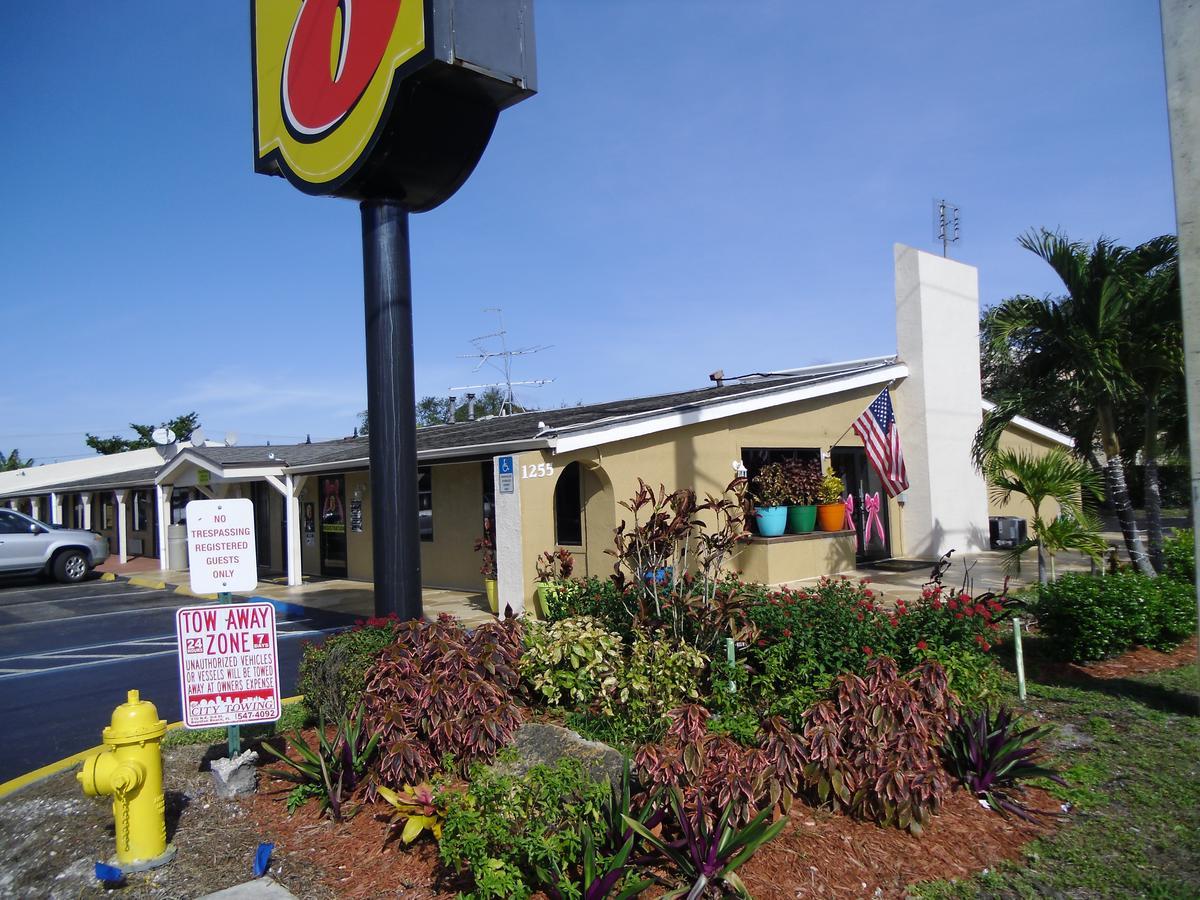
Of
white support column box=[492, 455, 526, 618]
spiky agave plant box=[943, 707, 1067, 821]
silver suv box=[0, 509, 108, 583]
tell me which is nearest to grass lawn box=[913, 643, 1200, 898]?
spiky agave plant box=[943, 707, 1067, 821]

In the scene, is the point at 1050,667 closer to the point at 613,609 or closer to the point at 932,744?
the point at 932,744

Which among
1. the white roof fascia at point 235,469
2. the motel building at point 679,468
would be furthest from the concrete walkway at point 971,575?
the white roof fascia at point 235,469

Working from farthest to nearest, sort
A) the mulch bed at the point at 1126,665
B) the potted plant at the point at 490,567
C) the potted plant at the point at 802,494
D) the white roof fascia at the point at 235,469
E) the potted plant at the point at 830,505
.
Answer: the white roof fascia at the point at 235,469 → the potted plant at the point at 830,505 → the potted plant at the point at 802,494 → the potted plant at the point at 490,567 → the mulch bed at the point at 1126,665

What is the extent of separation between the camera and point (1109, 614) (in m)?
7.25

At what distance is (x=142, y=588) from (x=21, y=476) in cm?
2322

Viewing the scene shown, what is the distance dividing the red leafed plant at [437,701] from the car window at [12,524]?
64.0ft

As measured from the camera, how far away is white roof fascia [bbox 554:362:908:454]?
36.9ft

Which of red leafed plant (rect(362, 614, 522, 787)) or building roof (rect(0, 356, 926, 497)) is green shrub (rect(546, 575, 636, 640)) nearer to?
red leafed plant (rect(362, 614, 522, 787))

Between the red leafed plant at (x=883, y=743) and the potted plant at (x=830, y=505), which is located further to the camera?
the potted plant at (x=830, y=505)

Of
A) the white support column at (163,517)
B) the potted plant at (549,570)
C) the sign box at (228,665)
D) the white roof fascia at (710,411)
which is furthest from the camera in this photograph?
the white support column at (163,517)

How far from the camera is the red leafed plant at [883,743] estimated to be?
4.39m

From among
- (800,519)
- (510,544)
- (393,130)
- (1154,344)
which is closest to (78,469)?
(510,544)

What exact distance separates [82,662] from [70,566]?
491 inches

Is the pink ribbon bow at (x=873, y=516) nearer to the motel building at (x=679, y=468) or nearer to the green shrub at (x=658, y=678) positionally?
the motel building at (x=679, y=468)
